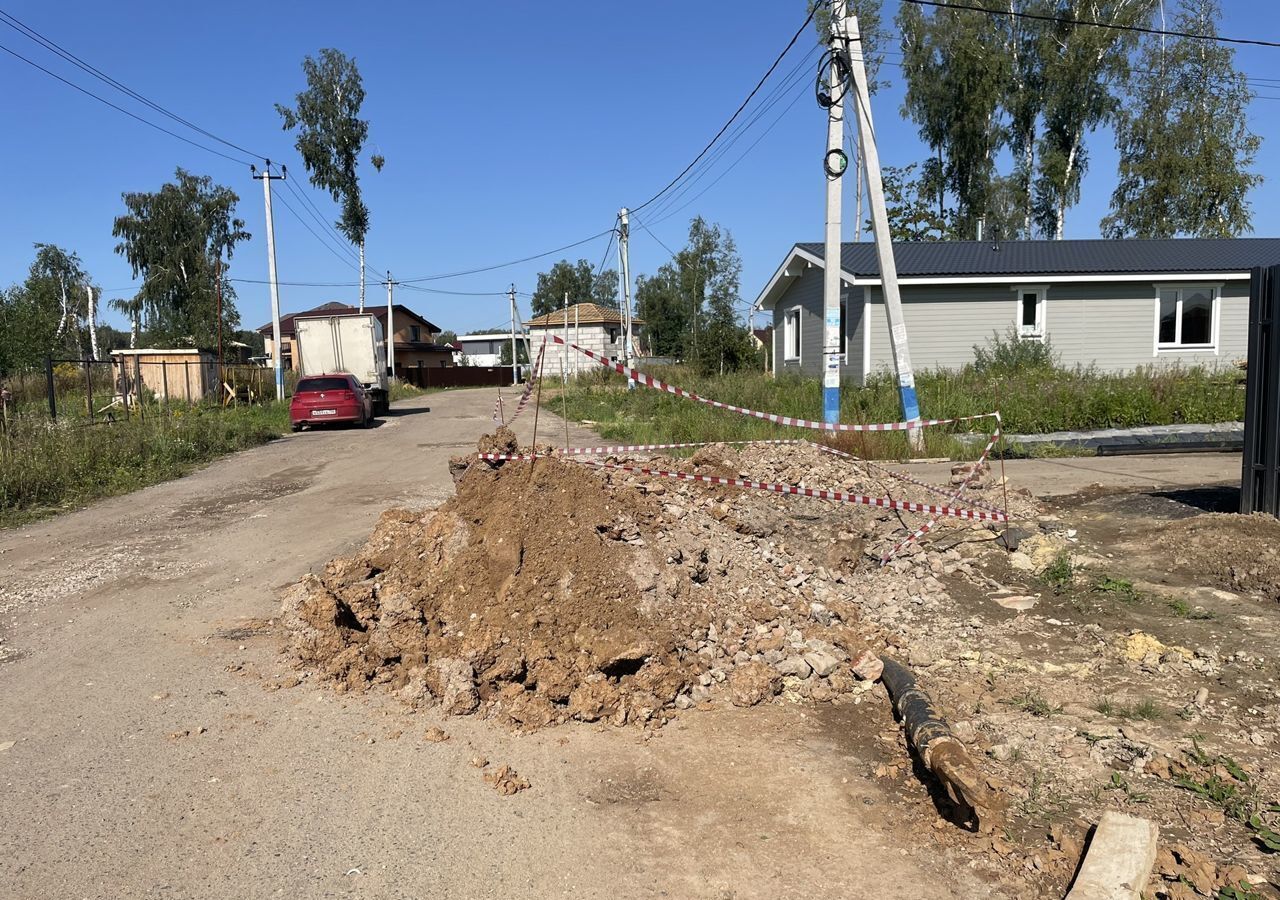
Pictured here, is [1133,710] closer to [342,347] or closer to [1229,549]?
[1229,549]

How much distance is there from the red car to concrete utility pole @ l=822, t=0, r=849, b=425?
47.4ft

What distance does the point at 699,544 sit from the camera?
6.24 meters

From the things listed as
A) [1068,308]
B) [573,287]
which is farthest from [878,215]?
[573,287]

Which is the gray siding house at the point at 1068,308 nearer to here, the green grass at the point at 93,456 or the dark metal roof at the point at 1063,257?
the dark metal roof at the point at 1063,257

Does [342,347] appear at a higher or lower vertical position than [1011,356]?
higher

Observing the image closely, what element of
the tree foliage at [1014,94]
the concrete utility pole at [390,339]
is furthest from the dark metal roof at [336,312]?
the tree foliage at [1014,94]

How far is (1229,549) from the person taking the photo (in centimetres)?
685

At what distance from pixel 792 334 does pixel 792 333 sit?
0.12 ft

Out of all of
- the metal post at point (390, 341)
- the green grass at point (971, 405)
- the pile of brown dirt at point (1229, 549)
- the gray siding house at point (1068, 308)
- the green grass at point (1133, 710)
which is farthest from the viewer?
the metal post at point (390, 341)

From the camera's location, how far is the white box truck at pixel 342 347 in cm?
2933

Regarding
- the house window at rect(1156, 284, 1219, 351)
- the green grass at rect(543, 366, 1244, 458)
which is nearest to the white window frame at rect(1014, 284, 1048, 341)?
the green grass at rect(543, 366, 1244, 458)

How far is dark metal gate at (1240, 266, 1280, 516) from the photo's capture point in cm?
764

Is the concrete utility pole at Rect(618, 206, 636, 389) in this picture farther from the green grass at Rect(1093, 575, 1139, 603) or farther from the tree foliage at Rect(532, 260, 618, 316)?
the tree foliage at Rect(532, 260, 618, 316)

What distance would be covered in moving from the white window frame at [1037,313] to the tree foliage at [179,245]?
160 feet
